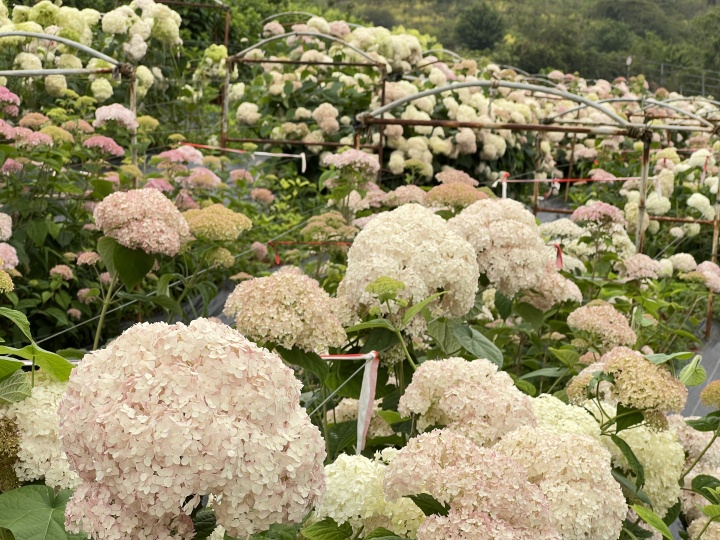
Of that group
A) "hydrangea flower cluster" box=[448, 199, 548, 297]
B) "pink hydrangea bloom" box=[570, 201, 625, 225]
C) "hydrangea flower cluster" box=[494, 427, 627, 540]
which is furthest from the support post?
"hydrangea flower cluster" box=[494, 427, 627, 540]

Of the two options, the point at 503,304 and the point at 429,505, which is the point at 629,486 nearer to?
the point at 429,505

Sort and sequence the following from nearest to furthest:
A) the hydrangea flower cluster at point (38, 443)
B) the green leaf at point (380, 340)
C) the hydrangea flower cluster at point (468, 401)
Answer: the hydrangea flower cluster at point (38, 443), the hydrangea flower cluster at point (468, 401), the green leaf at point (380, 340)

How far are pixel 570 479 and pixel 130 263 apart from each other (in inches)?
52.2

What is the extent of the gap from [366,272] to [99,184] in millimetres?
2518

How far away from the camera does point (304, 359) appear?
1.70 metres

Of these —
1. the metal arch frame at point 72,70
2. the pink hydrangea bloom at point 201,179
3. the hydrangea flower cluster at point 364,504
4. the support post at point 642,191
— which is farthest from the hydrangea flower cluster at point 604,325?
the pink hydrangea bloom at point 201,179

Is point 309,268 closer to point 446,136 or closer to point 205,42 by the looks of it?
point 446,136

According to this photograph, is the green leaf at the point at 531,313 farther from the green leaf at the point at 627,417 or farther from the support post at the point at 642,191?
the support post at the point at 642,191

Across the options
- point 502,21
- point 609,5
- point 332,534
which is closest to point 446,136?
point 332,534

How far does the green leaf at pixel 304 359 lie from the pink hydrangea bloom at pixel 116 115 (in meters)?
2.81

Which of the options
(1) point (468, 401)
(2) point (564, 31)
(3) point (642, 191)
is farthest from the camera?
(2) point (564, 31)

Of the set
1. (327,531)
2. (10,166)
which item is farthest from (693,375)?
(10,166)

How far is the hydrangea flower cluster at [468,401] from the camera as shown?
1480mm

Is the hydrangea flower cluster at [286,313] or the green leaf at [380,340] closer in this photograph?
the hydrangea flower cluster at [286,313]
